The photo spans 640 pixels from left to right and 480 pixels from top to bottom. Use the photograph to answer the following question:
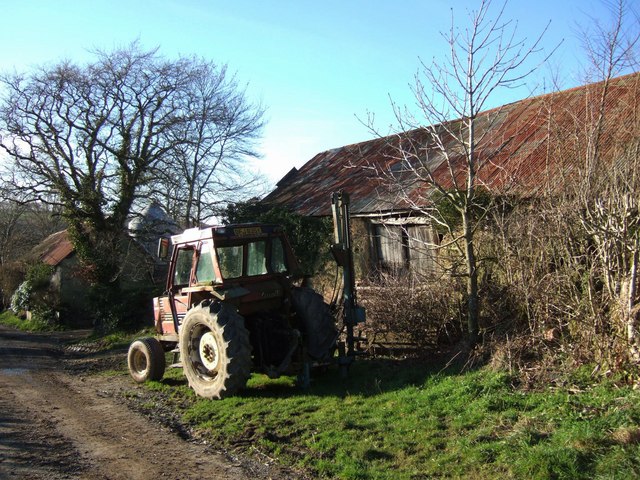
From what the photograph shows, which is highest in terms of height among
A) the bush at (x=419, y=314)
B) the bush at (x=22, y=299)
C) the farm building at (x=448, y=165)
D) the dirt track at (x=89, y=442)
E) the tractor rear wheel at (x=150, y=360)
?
the farm building at (x=448, y=165)

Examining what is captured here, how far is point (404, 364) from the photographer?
8.55 metres

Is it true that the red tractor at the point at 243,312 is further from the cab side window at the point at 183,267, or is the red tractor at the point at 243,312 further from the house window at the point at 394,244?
the house window at the point at 394,244

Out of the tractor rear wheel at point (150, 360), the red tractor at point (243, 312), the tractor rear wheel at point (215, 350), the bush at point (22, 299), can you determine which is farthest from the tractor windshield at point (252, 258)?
the bush at point (22, 299)

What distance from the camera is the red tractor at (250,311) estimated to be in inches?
308

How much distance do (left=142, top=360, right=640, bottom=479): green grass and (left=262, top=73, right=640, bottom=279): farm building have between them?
2.13 m

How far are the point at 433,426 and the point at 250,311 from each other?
137 inches

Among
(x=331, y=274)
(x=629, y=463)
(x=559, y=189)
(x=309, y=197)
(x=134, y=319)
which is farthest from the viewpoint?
(x=134, y=319)

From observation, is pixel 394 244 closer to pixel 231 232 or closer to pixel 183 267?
pixel 183 267

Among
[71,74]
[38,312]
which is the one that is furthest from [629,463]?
[38,312]

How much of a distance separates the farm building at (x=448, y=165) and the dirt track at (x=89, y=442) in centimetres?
388

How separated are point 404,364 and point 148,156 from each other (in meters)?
16.1

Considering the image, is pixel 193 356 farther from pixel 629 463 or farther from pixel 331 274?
pixel 331 274

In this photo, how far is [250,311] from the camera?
8.47m

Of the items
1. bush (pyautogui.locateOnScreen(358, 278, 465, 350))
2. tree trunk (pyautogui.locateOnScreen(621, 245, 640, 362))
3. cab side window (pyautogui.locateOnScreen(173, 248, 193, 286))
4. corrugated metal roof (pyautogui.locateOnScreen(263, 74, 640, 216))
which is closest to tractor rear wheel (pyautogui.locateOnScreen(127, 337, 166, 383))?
cab side window (pyautogui.locateOnScreen(173, 248, 193, 286))
